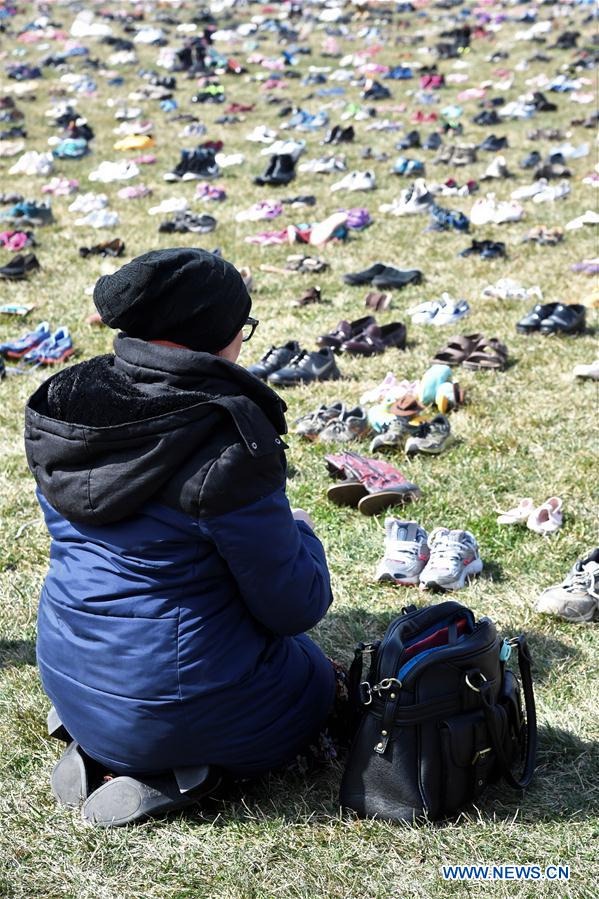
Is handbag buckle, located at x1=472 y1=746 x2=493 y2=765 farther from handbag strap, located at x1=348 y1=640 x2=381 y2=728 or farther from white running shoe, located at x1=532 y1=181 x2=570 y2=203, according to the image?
white running shoe, located at x1=532 y1=181 x2=570 y2=203

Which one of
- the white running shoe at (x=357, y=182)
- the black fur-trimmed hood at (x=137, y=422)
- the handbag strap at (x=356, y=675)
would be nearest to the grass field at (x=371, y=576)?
the handbag strap at (x=356, y=675)

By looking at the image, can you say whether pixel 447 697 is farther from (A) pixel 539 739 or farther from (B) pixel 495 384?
(B) pixel 495 384

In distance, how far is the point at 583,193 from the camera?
10.8 m

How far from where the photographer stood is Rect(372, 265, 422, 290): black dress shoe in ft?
26.6

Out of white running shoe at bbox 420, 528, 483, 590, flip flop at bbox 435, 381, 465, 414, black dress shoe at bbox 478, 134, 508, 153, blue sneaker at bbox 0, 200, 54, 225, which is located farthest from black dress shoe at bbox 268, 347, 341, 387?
black dress shoe at bbox 478, 134, 508, 153

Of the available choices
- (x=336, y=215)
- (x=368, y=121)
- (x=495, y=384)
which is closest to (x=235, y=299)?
(x=495, y=384)

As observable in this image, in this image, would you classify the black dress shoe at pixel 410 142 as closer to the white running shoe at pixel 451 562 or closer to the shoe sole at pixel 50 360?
the shoe sole at pixel 50 360

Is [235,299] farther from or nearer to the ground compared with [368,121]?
farther from the ground

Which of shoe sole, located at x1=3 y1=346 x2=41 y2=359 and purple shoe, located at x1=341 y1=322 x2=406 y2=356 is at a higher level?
shoe sole, located at x1=3 y1=346 x2=41 y2=359

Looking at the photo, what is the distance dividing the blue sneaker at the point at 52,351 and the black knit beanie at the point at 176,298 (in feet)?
14.7

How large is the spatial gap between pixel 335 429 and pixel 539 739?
2.65 m

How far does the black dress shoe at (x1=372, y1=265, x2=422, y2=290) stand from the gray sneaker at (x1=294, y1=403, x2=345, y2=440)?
2618 millimetres

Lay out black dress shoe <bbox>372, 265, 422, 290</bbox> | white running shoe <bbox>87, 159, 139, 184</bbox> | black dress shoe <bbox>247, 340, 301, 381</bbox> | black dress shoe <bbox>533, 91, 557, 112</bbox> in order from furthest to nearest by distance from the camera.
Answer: black dress shoe <bbox>533, 91, 557, 112</bbox>, white running shoe <bbox>87, 159, 139, 184</bbox>, black dress shoe <bbox>372, 265, 422, 290</bbox>, black dress shoe <bbox>247, 340, 301, 381</bbox>

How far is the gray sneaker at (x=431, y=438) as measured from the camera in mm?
5293
